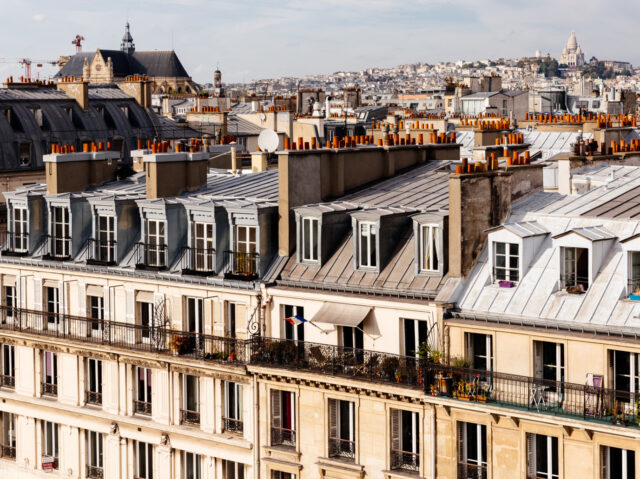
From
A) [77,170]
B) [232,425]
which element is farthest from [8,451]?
[232,425]

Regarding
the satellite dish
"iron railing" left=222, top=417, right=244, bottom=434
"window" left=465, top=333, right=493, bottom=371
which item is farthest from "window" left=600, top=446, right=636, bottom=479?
the satellite dish

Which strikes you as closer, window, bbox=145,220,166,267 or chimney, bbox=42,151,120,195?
window, bbox=145,220,166,267

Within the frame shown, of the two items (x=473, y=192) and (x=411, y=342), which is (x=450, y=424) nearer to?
(x=411, y=342)

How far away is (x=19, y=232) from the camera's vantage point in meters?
41.9

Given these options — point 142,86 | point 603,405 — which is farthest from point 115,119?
point 603,405

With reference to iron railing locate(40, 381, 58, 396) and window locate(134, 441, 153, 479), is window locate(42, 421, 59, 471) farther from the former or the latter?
window locate(134, 441, 153, 479)

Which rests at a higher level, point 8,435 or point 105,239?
point 105,239

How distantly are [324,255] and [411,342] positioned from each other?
142 inches

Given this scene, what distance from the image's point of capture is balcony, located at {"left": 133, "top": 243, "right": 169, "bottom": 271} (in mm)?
37938

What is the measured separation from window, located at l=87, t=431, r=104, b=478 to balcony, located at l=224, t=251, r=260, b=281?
685 cm

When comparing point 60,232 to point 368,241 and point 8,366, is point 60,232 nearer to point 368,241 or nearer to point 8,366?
point 8,366

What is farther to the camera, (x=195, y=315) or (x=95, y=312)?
(x=95, y=312)

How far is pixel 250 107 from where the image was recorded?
301 feet

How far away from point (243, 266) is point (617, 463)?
11.6 m
